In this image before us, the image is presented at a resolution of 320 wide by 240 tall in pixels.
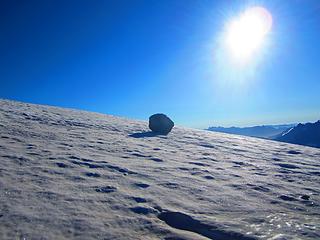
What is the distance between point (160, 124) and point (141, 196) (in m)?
11.7

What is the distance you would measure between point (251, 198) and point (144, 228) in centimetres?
276

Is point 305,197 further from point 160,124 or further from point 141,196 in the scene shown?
point 160,124

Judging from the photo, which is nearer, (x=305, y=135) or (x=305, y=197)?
(x=305, y=197)

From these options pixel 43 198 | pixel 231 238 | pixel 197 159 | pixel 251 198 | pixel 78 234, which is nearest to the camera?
pixel 78 234

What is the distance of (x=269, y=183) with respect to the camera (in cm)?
738

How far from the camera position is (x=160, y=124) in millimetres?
17000

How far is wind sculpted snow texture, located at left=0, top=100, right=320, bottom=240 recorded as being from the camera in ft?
13.2

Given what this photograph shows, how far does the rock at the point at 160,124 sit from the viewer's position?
1689 cm

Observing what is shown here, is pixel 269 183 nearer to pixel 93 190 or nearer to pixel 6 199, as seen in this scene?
pixel 93 190

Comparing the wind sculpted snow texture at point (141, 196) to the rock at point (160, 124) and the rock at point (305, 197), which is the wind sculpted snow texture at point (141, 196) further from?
the rock at point (160, 124)

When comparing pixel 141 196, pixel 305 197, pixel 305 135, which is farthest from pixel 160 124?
pixel 305 135

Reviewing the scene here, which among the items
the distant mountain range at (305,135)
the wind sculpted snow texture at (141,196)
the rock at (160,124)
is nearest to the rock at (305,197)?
the wind sculpted snow texture at (141,196)

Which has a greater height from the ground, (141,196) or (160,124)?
(160,124)

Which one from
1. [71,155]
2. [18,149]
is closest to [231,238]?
[71,155]
